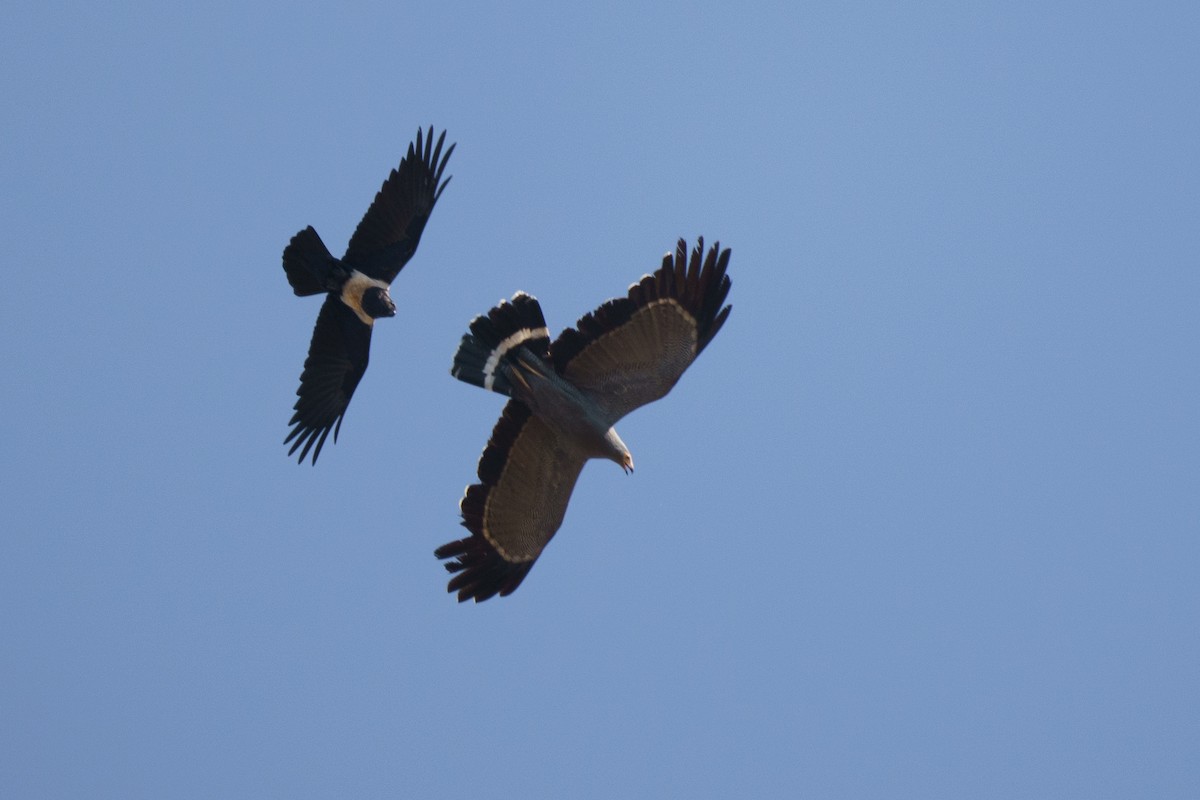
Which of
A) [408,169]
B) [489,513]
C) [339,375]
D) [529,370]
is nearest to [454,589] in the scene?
[489,513]

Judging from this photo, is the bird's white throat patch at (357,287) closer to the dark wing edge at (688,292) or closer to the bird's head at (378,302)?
the bird's head at (378,302)

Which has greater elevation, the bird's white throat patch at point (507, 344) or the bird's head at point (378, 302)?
the bird's head at point (378, 302)

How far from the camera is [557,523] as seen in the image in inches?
523

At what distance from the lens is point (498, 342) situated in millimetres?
12820

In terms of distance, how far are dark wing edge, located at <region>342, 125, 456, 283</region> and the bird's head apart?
155mm

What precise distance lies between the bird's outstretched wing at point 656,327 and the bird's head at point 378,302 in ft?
7.27

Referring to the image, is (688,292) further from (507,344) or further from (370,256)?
(370,256)

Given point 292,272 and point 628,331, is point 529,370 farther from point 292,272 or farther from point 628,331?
point 292,272

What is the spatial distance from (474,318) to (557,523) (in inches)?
73.0

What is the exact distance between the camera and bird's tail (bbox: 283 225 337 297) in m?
14.2

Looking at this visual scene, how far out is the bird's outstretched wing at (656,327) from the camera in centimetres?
1252

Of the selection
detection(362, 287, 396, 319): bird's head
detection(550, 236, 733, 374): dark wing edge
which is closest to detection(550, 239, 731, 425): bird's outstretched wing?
detection(550, 236, 733, 374): dark wing edge

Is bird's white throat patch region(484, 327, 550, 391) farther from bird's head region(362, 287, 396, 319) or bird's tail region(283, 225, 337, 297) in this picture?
bird's tail region(283, 225, 337, 297)

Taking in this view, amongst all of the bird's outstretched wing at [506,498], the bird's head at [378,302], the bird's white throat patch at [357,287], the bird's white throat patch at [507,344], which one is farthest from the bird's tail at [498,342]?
the bird's white throat patch at [357,287]
